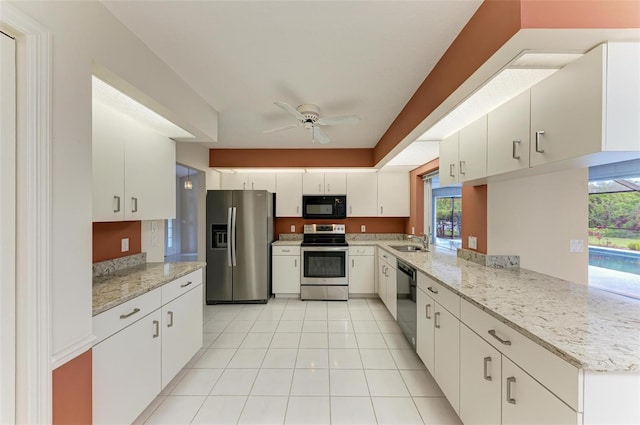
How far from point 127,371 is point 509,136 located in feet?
9.13

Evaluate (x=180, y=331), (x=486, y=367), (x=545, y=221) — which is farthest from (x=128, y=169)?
(x=545, y=221)

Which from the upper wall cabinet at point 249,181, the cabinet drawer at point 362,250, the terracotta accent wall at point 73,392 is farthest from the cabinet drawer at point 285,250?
the terracotta accent wall at point 73,392

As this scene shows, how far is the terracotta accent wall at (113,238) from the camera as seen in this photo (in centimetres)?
211

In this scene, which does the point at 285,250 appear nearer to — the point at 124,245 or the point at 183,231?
the point at 124,245

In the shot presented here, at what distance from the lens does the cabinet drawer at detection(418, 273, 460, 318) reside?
1720mm

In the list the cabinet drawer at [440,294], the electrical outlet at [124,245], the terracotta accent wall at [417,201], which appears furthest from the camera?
the terracotta accent wall at [417,201]

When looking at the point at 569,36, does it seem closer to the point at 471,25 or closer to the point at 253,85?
the point at 471,25

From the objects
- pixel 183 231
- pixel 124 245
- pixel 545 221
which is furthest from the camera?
pixel 183 231

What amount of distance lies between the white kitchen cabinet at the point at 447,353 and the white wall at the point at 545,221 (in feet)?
3.02

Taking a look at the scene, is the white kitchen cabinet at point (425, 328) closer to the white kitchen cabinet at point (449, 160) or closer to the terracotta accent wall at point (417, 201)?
the white kitchen cabinet at point (449, 160)

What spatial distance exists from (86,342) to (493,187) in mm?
3000

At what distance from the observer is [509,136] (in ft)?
5.68

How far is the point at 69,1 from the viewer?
1168mm

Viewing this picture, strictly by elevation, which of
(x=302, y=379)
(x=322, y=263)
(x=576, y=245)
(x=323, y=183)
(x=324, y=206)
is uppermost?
(x=323, y=183)
